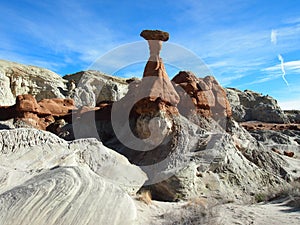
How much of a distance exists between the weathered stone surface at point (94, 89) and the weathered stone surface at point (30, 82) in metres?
1.59

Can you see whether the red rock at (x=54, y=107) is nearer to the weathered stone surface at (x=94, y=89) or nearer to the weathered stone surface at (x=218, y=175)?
the weathered stone surface at (x=218, y=175)

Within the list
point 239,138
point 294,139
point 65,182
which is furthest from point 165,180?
point 294,139

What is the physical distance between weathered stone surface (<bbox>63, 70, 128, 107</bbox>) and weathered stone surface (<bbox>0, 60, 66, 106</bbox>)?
5.22 ft

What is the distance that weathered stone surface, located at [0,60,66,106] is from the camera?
26.6 m

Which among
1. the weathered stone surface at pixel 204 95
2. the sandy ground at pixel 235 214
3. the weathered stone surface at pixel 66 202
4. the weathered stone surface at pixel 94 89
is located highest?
the weathered stone surface at pixel 94 89

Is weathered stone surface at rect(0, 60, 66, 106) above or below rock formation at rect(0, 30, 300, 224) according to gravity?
above

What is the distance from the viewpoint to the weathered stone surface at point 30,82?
87.3 feet

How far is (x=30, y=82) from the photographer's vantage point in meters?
27.9

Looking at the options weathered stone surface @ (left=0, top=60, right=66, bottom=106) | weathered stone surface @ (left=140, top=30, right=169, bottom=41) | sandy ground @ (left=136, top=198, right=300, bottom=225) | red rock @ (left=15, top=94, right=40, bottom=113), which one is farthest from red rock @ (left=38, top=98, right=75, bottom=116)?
weathered stone surface @ (left=0, top=60, right=66, bottom=106)

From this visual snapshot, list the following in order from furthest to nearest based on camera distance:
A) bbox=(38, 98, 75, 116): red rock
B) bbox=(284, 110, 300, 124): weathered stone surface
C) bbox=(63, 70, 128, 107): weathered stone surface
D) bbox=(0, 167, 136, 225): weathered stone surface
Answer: bbox=(284, 110, 300, 124): weathered stone surface
bbox=(63, 70, 128, 107): weathered stone surface
bbox=(38, 98, 75, 116): red rock
bbox=(0, 167, 136, 225): weathered stone surface

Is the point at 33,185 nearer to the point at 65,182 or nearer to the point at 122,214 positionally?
the point at 65,182

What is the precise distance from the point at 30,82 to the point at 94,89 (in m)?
6.70

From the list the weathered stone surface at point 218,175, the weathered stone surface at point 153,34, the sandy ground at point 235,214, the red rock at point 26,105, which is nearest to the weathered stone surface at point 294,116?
the weathered stone surface at point 218,175

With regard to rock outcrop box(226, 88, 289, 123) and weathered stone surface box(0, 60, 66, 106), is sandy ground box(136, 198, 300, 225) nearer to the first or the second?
weathered stone surface box(0, 60, 66, 106)
